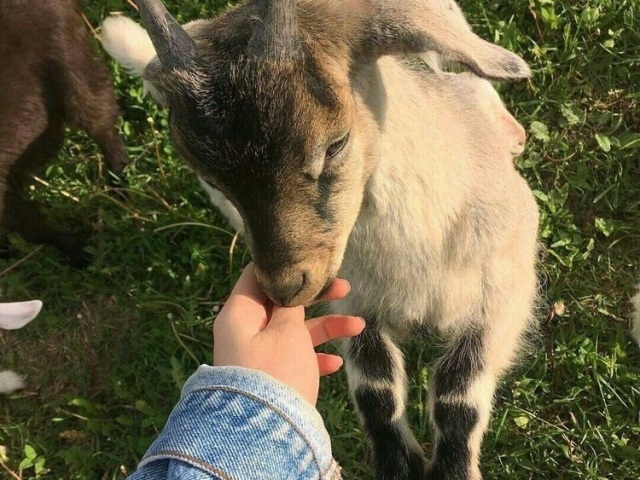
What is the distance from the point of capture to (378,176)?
276cm

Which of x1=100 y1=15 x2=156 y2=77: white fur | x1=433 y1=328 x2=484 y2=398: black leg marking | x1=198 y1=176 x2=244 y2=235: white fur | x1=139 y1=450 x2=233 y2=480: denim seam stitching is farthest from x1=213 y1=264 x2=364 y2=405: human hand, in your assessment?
x1=100 y1=15 x2=156 y2=77: white fur

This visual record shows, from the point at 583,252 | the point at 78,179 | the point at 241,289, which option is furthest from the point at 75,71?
the point at 583,252

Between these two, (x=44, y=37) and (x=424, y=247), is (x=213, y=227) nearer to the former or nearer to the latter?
(x=44, y=37)

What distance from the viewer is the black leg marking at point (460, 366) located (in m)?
3.54

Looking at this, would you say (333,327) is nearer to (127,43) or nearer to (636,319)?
(636,319)

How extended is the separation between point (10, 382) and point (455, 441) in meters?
2.67

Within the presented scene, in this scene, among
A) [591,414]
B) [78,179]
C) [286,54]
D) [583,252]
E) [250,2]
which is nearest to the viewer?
[286,54]

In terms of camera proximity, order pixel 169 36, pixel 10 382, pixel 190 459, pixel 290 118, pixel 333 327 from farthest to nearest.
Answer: pixel 10 382 < pixel 333 327 < pixel 169 36 < pixel 290 118 < pixel 190 459

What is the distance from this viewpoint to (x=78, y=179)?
515 centimetres

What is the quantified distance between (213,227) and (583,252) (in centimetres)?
214

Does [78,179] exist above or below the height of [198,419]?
below

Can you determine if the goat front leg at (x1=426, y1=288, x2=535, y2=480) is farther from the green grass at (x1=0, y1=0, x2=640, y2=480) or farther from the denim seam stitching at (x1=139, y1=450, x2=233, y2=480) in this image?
the denim seam stitching at (x1=139, y1=450, x2=233, y2=480)

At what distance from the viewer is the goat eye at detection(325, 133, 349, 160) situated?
95.9 inches

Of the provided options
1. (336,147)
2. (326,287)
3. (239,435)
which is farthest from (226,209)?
(239,435)
